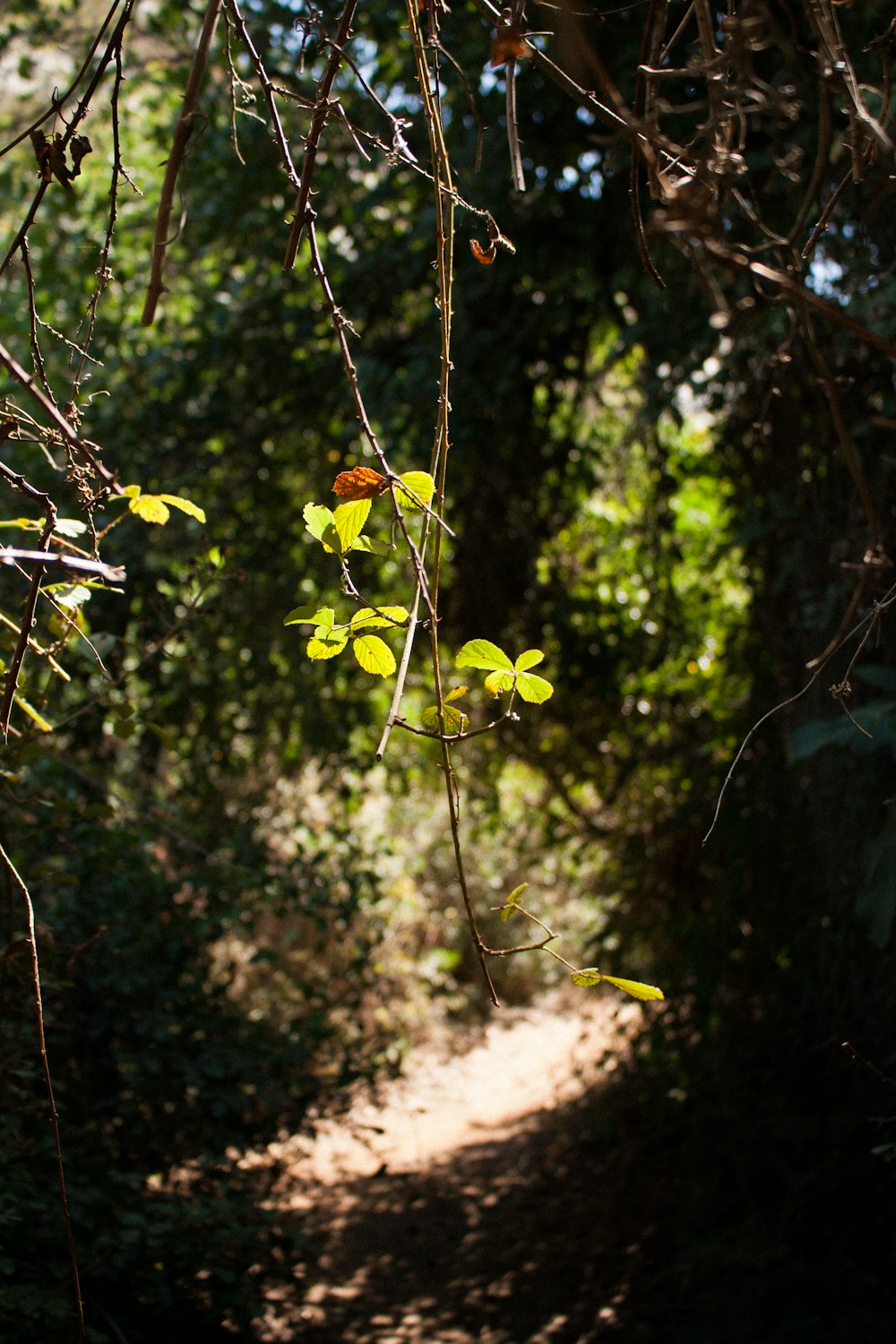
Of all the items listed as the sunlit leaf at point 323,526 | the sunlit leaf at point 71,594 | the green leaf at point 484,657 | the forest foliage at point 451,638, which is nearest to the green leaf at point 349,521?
the sunlit leaf at point 323,526

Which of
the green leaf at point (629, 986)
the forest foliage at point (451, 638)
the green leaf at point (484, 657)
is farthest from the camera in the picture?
the forest foliage at point (451, 638)

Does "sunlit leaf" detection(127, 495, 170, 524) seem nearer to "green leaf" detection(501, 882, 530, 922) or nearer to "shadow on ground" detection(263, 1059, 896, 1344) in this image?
"green leaf" detection(501, 882, 530, 922)

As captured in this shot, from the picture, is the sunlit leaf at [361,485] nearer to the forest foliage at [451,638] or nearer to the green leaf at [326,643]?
the green leaf at [326,643]

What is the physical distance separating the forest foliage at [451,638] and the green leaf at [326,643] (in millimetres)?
779

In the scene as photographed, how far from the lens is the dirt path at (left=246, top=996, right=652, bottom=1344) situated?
311cm

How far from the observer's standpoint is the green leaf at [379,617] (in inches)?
38.1

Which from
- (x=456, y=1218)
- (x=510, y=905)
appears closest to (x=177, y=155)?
(x=510, y=905)

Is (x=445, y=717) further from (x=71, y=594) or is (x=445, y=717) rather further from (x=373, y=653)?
(x=71, y=594)

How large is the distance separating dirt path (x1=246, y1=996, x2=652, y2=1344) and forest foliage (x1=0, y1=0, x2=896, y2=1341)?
1.07ft

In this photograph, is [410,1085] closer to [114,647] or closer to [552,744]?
[552,744]

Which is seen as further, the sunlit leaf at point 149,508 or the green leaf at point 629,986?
the sunlit leaf at point 149,508

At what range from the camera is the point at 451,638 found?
12.8 ft

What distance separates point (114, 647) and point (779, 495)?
5.78ft

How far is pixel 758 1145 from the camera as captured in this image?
3.17 meters
